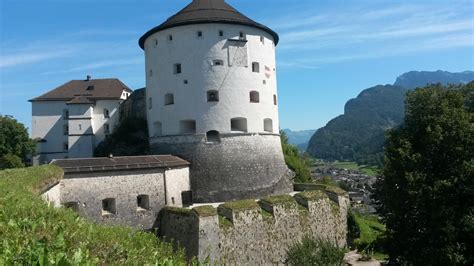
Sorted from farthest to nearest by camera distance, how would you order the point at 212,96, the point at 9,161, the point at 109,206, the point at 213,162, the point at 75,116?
the point at 75,116 < the point at 9,161 < the point at 212,96 < the point at 213,162 < the point at 109,206

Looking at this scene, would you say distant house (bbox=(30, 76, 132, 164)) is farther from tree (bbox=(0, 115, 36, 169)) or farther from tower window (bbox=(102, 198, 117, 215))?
tower window (bbox=(102, 198, 117, 215))

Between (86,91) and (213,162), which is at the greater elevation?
(86,91)

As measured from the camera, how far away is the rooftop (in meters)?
30.8

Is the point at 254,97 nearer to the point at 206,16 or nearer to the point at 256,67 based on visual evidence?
the point at 256,67

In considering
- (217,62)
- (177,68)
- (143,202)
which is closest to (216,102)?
(217,62)

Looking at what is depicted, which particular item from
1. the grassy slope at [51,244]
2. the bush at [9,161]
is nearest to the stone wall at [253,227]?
the grassy slope at [51,244]

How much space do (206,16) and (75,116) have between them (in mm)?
15041

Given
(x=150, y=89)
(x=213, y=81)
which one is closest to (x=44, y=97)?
(x=150, y=89)

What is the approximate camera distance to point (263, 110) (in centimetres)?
2084

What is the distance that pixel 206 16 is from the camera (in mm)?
19844

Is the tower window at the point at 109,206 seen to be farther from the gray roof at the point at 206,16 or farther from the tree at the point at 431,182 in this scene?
the tree at the point at 431,182

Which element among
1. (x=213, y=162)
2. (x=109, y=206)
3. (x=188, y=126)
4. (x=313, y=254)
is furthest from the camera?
(x=188, y=126)

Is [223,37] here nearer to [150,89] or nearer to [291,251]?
[150,89]

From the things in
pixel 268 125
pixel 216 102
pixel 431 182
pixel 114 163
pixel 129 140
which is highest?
pixel 216 102
